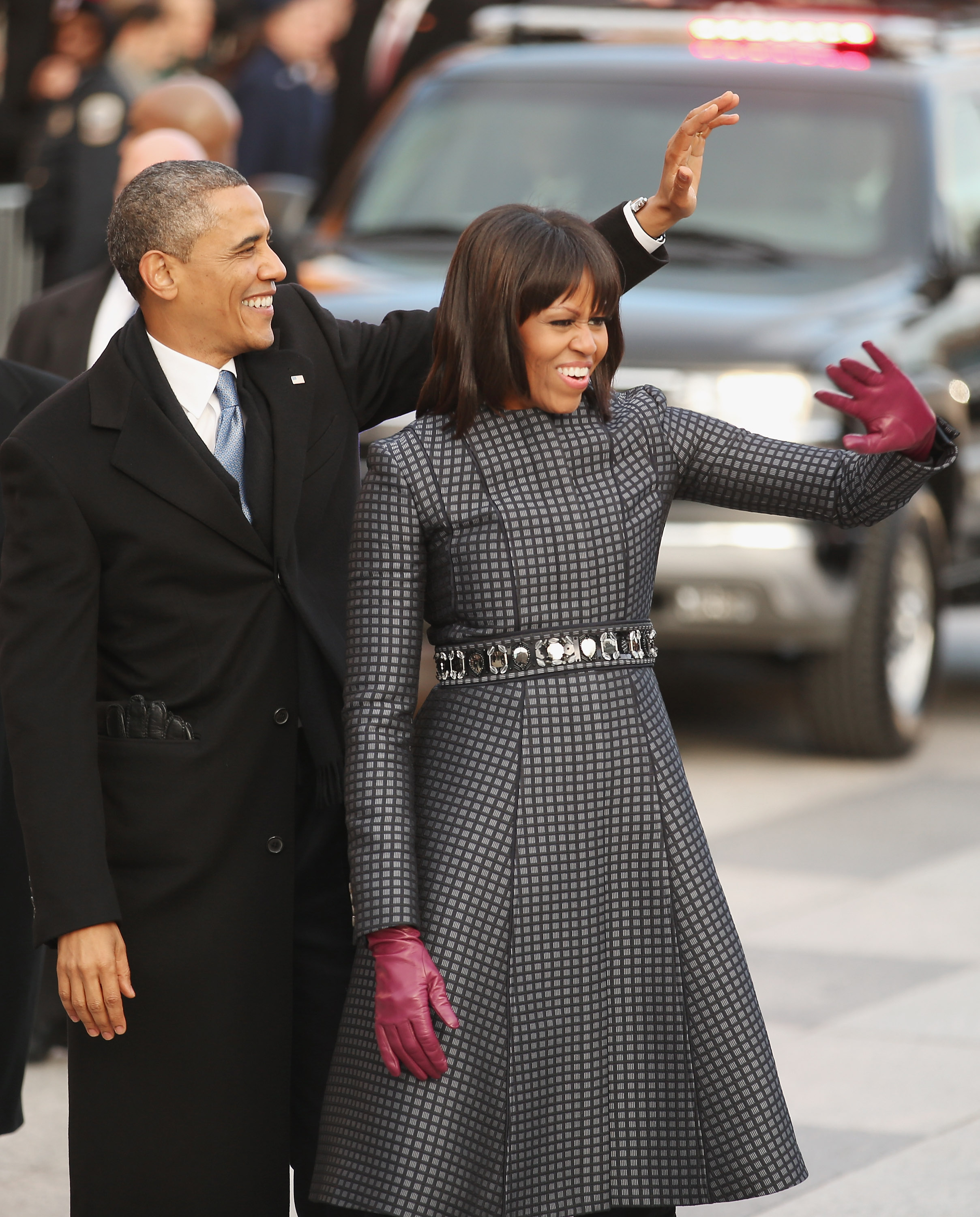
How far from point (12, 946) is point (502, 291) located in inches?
58.6

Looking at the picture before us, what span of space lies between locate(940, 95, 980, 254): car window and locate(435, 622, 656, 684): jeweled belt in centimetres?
544

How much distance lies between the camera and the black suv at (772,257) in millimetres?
7383

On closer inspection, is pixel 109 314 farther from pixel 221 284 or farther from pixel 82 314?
pixel 221 284

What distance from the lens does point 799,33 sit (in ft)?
28.3

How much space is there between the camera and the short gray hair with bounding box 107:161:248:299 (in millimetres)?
3281

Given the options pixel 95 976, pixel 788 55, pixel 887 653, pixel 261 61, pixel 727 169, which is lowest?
pixel 887 653

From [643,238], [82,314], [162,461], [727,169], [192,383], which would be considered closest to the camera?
[162,461]

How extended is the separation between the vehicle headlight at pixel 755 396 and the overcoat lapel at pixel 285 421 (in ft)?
12.9

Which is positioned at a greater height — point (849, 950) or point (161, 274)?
point (161, 274)

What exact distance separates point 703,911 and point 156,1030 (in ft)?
2.72

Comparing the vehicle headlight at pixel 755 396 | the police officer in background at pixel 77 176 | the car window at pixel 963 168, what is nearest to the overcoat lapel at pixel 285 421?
the vehicle headlight at pixel 755 396

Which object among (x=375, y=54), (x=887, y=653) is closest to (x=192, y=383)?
(x=887, y=653)

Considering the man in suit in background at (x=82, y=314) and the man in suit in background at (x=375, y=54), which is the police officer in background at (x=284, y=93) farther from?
the man in suit in background at (x=82, y=314)

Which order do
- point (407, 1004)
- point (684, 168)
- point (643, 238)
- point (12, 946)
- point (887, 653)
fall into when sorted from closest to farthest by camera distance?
point (407, 1004) < point (684, 168) < point (643, 238) < point (12, 946) < point (887, 653)
